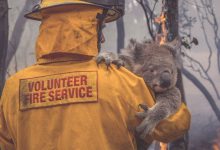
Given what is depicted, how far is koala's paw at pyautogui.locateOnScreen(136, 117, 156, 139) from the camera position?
7.42 feet

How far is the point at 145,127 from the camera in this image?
226cm

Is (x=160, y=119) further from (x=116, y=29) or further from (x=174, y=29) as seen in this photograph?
(x=116, y=29)

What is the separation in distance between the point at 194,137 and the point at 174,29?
2.88 meters

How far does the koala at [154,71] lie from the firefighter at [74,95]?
4cm

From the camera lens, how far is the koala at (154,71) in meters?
2.29

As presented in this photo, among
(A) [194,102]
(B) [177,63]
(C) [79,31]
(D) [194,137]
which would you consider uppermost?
(C) [79,31]

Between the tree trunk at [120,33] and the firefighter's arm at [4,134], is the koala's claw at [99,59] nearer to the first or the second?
the firefighter's arm at [4,134]

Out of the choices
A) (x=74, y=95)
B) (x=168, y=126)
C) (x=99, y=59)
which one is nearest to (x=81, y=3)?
(x=99, y=59)

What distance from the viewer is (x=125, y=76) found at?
2.26m

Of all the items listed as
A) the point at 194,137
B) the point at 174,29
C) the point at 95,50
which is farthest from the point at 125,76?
the point at 194,137

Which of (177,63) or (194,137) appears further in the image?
(194,137)

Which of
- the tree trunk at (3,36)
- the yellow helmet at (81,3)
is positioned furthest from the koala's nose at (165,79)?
the tree trunk at (3,36)

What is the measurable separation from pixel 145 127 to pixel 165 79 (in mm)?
244

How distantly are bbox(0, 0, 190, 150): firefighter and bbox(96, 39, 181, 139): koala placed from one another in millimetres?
37
